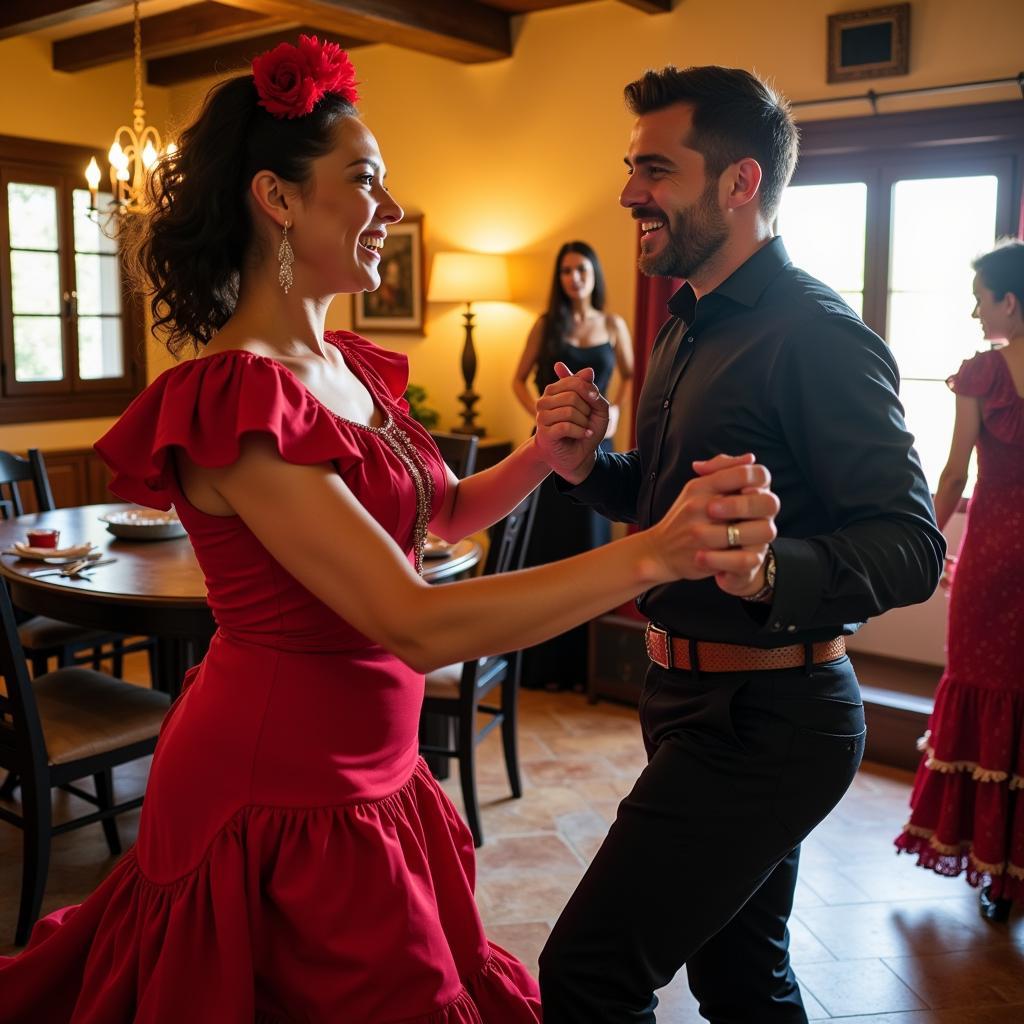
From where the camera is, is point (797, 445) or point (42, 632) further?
point (42, 632)

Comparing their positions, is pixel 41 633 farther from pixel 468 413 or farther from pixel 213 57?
pixel 213 57

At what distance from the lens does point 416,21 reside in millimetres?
5238

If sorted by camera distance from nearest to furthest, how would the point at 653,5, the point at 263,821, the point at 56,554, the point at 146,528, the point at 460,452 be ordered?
the point at 263,821 → the point at 56,554 → the point at 146,528 → the point at 460,452 → the point at 653,5

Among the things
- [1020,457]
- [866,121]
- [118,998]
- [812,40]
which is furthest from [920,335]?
[118,998]

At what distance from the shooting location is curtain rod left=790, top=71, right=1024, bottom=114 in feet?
14.1

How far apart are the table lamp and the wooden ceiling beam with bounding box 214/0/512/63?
1000 millimetres

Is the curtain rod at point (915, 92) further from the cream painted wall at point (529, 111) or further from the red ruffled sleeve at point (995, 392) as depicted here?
the red ruffled sleeve at point (995, 392)

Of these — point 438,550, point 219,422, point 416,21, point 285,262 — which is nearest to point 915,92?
point 416,21

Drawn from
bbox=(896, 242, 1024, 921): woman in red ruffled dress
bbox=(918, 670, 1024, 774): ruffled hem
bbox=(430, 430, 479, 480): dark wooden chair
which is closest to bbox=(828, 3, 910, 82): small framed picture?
bbox=(896, 242, 1024, 921): woman in red ruffled dress

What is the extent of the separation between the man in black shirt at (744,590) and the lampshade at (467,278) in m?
4.03

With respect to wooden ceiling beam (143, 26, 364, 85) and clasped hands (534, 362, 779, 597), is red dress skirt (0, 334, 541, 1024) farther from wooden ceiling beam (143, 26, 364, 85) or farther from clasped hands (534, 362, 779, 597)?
wooden ceiling beam (143, 26, 364, 85)

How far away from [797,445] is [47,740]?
228cm

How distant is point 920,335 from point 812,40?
1.30 meters

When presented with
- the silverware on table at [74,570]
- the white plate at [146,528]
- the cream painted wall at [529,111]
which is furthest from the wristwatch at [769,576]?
the cream painted wall at [529,111]
